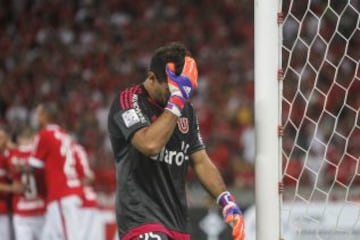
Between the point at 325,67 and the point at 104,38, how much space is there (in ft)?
13.0

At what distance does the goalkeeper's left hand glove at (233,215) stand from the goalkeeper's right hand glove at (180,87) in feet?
1.68

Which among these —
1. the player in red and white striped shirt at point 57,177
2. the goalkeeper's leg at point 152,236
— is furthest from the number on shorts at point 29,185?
the goalkeeper's leg at point 152,236

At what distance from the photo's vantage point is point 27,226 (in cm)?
971

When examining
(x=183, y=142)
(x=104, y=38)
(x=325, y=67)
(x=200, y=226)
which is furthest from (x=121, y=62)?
(x=183, y=142)

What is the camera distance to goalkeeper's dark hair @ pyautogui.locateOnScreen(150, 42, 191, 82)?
443cm

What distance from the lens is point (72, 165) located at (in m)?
9.55

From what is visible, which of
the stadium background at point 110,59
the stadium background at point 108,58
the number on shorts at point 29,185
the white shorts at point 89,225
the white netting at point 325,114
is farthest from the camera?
the stadium background at point 108,58

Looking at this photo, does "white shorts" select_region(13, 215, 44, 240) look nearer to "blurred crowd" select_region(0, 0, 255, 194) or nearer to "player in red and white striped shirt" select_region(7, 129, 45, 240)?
"player in red and white striped shirt" select_region(7, 129, 45, 240)

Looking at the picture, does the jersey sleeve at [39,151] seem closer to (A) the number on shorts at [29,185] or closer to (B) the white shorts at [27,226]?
(A) the number on shorts at [29,185]

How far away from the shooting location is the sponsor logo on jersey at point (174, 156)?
456cm

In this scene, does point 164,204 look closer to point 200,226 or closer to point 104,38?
point 200,226

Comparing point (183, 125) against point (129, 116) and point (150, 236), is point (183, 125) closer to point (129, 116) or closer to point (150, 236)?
point (129, 116)

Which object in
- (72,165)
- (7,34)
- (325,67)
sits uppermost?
(7,34)

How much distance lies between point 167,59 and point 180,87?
0.58 feet
